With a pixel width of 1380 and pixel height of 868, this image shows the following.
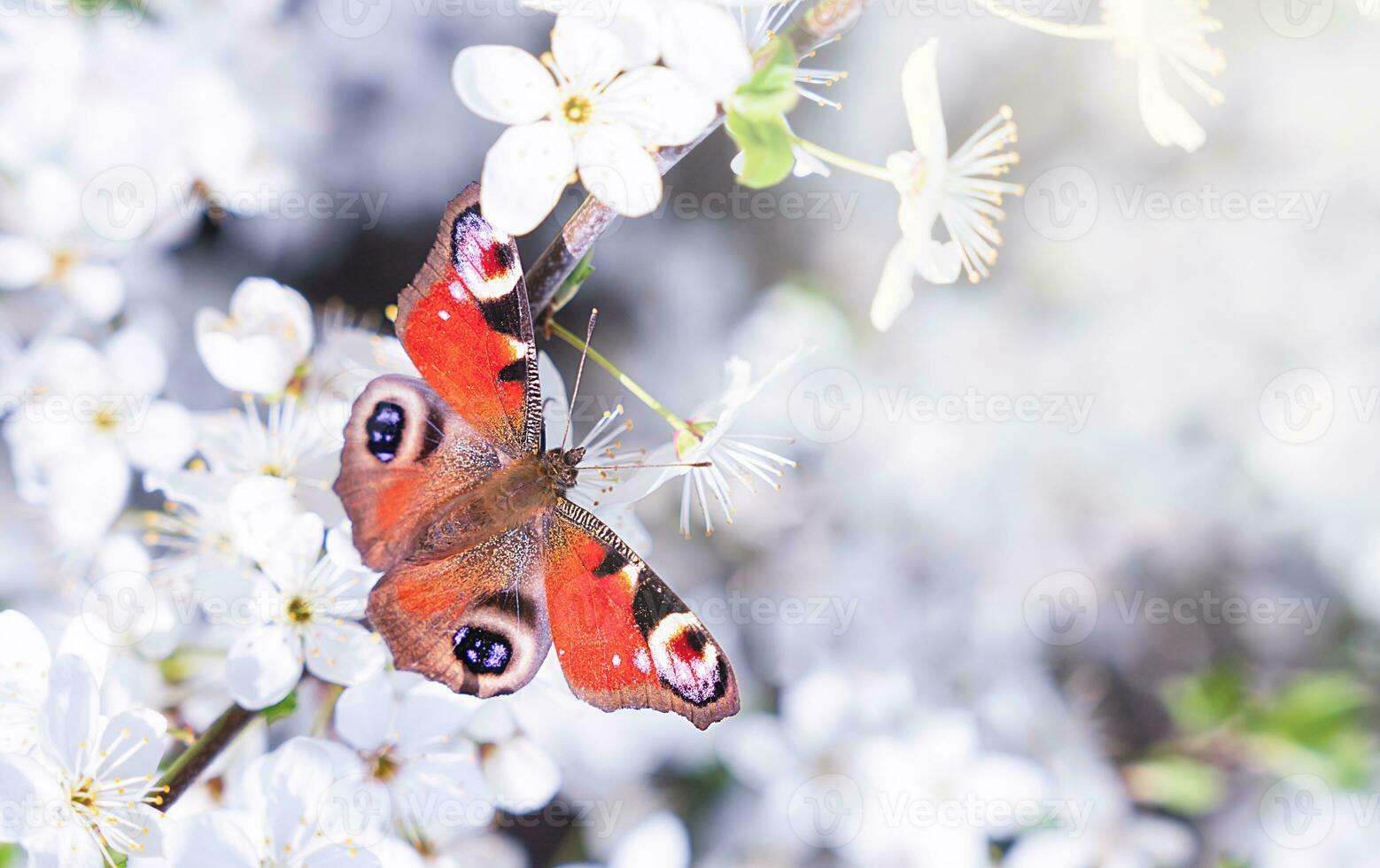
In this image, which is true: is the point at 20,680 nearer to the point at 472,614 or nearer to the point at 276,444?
the point at 276,444

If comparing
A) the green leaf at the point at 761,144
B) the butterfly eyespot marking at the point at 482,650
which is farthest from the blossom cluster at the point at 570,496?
the butterfly eyespot marking at the point at 482,650

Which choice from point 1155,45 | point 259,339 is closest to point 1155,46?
point 1155,45

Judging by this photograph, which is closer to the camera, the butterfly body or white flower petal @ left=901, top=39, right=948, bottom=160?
white flower petal @ left=901, top=39, right=948, bottom=160

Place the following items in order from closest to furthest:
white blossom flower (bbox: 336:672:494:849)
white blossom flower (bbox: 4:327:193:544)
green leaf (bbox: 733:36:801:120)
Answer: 1. green leaf (bbox: 733:36:801:120)
2. white blossom flower (bbox: 336:672:494:849)
3. white blossom flower (bbox: 4:327:193:544)

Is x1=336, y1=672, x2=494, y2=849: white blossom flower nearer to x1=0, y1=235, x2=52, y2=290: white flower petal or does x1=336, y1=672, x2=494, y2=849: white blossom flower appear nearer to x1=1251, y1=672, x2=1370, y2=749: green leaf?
x1=0, y1=235, x2=52, y2=290: white flower petal

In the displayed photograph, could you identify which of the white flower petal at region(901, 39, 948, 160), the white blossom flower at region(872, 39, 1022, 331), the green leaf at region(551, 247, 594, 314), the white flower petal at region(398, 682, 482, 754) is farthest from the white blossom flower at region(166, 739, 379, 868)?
the white flower petal at region(901, 39, 948, 160)

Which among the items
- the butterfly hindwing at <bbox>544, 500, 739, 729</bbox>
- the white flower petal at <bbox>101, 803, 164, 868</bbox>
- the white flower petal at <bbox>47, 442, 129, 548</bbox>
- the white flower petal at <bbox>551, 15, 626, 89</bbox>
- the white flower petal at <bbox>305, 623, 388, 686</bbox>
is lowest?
the white flower petal at <bbox>47, 442, 129, 548</bbox>

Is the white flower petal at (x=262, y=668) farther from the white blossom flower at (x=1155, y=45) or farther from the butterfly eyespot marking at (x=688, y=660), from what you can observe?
the white blossom flower at (x=1155, y=45)

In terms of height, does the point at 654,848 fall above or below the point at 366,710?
below
